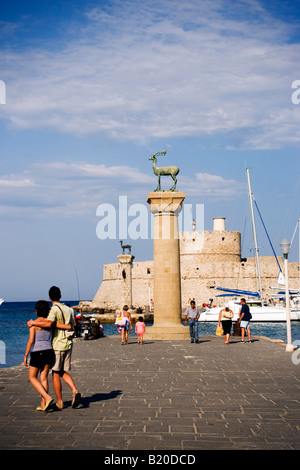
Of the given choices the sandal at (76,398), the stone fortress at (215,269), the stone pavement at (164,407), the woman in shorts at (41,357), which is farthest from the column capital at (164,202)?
the stone fortress at (215,269)

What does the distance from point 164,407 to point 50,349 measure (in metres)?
1.62

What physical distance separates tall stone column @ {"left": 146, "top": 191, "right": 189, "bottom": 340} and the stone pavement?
17.2 ft

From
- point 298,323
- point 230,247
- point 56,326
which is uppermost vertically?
point 230,247

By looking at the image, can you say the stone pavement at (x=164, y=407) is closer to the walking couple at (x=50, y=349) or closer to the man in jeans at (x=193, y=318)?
the walking couple at (x=50, y=349)

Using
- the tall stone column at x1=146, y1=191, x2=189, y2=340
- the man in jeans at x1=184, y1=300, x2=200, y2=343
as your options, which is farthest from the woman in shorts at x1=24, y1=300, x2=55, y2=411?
the tall stone column at x1=146, y1=191, x2=189, y2=340

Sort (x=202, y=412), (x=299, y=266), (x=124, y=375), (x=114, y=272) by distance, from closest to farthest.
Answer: (x=202, y=412) < (x=124, y=375) < (x=299, y=266) < (x=114, y=272)

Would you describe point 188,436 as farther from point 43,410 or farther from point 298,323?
point 298,323

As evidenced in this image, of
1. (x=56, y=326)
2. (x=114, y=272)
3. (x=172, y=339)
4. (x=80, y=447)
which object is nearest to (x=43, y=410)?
(x=56, y=326)

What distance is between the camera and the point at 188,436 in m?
5.23

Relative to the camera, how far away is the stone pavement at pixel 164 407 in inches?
200

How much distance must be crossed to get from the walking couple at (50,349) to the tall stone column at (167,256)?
10.3 m

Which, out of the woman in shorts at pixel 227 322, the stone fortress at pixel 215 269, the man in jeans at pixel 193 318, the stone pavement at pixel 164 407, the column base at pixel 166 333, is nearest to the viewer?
the stone pavement at pixel 164 407
